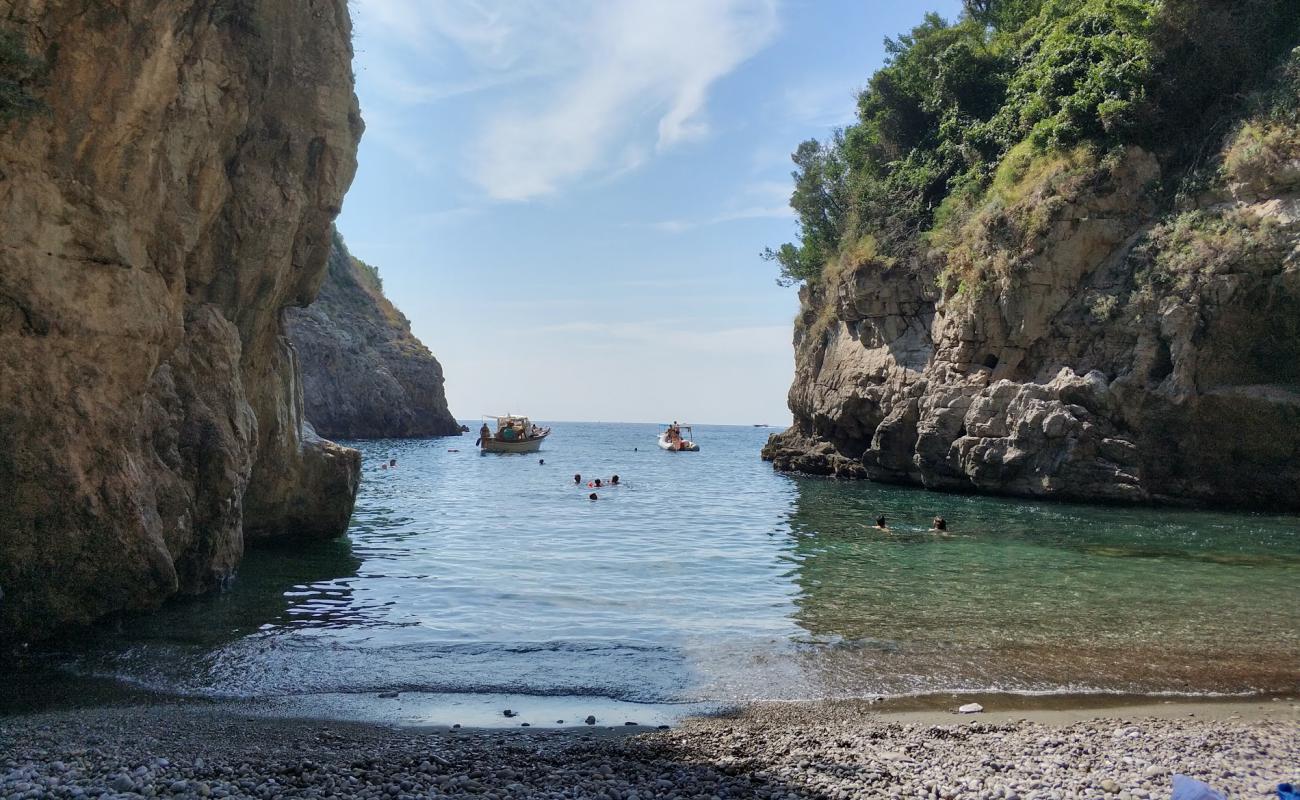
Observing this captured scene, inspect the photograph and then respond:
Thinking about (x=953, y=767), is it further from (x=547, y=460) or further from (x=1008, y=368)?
(x=547, y=460)

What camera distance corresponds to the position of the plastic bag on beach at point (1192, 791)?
4997 mm

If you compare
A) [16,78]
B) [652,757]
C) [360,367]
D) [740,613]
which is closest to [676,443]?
[360,367]

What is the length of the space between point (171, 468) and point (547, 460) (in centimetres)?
5061

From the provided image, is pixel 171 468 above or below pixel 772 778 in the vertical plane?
above

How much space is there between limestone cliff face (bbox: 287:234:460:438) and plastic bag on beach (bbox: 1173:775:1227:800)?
7590 centimetres

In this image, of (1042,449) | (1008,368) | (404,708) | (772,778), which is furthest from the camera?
(1008,368)

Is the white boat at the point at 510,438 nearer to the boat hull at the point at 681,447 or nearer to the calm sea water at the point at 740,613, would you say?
the boat hull at the point at 681,447

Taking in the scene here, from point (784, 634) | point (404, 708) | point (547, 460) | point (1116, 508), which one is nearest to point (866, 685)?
point (784, 634)

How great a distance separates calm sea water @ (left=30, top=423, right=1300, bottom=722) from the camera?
963 cm

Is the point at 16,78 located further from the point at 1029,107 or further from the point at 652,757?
the point at 1029,107

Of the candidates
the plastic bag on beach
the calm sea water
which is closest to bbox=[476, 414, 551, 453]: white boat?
the calm sea water

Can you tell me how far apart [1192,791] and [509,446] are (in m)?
63.1

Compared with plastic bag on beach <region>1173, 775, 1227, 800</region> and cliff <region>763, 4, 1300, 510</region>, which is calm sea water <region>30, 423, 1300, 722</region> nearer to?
cliff <region>763, 4, 1300, 510</region>

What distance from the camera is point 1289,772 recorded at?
6.50 metres
